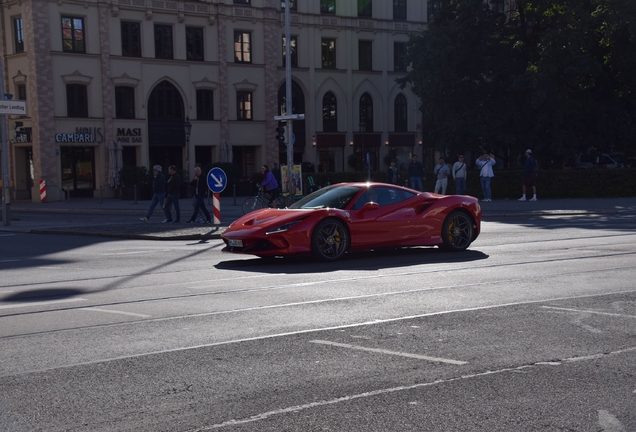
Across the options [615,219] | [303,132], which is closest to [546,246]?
[615,219]

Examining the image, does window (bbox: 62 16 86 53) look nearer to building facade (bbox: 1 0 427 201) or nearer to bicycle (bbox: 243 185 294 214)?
building facade (bbox: 1 0 427 201)

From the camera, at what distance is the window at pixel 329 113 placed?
5903cm

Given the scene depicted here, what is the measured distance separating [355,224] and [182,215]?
54.7ft

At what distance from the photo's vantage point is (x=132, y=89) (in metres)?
49.7

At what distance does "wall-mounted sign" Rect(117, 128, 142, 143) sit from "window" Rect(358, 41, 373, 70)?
697 inches

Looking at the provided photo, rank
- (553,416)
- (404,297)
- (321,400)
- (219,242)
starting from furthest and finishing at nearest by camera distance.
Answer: (219,242) → (404,297) → (321,400) → (553,416)

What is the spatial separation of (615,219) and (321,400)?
2056 centimetres

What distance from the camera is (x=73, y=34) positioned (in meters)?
47.1

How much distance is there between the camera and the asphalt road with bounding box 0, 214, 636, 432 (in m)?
5.39

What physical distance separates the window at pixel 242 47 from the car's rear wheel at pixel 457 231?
40.1 meters

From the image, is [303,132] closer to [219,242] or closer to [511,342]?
[219,242]

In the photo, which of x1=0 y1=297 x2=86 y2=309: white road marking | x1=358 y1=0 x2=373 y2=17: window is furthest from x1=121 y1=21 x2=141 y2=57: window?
x1=0 y1=297 x2=86 y2=309: white road marking

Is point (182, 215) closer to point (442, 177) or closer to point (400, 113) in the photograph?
point (442, 177)

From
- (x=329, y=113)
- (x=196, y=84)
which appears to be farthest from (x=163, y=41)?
(x=329, y=113)
